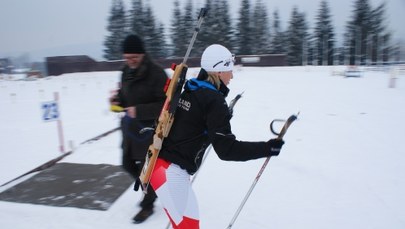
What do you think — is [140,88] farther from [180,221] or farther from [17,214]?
[17,214]

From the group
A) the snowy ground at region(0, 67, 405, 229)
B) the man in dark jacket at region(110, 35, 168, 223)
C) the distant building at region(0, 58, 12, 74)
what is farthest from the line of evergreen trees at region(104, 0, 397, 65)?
the man in dark jacket at region(110, 35, 168, 223)

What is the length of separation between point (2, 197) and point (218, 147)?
3738 mm

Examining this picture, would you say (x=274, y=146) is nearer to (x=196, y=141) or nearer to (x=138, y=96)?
(x=196, y=141)

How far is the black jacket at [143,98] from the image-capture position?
3422 mm

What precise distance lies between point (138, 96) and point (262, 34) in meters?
60.6

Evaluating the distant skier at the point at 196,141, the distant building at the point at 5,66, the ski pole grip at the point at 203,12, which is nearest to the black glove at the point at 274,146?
the distant skier at the point at 196,141

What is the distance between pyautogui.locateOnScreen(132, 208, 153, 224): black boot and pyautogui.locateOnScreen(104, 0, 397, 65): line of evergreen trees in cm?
5328

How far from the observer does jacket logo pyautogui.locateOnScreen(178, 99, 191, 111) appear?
2.22 metres

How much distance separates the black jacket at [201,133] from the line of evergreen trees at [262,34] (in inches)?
2145

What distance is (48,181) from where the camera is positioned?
16.1 feet

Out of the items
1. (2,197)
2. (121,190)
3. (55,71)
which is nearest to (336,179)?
(121,190)

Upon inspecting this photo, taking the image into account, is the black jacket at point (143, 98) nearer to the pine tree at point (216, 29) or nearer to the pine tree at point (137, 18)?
the pine tree at point (216, 29)

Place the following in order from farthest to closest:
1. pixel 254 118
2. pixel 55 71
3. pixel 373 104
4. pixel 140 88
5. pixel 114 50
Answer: pixel 114 50 → pixel 55 71 → pixel 373 104 → pixel 254 118 → pixel 140 88

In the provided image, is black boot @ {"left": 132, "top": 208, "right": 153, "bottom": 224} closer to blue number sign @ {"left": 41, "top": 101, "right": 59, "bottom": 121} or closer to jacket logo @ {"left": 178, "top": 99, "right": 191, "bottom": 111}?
jacket logo @ {"left": 178, "top": 99, "right": 191, "bottom": 111}
